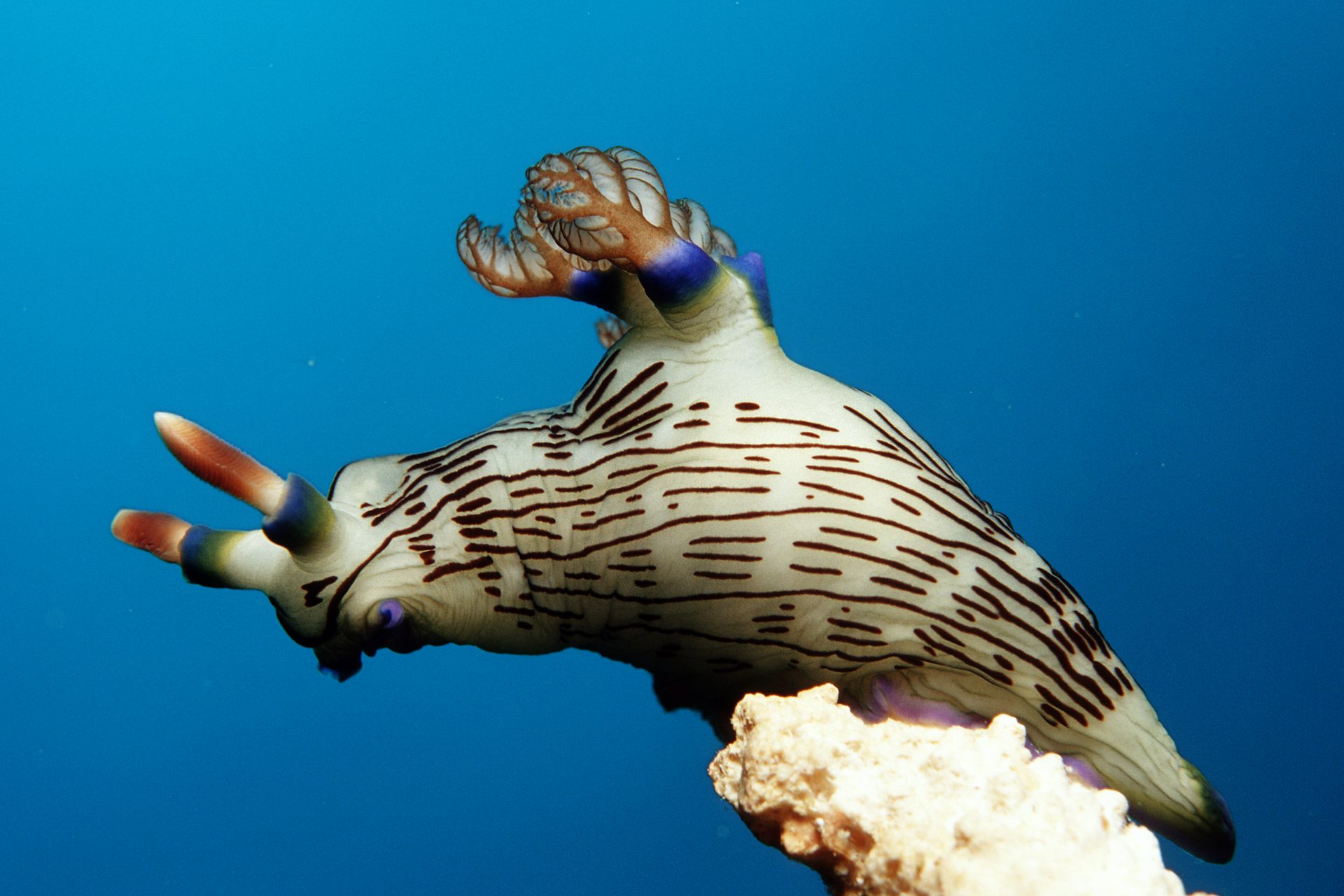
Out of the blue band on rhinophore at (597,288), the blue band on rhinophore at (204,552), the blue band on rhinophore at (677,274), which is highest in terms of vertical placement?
the blue band on rhinophore at (597,288)

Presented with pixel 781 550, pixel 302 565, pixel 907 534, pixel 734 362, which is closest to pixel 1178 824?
pixel 907 534

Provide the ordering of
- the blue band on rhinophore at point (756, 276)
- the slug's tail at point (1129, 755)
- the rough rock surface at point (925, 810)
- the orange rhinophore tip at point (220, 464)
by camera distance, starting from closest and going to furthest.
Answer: the rough rock surface at point (925, 810) < the orange rhinophore tip at point (220, 464) < the slug's tail at point (1129, 755) < the blue band on rhinophore at point (756, 276)

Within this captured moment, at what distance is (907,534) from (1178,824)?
41.2 inches

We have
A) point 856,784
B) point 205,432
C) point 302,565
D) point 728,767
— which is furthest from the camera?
point 302,565

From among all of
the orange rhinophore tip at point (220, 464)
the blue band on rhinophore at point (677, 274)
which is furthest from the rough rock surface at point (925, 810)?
the orange rhinophore tip at point (220, 464)

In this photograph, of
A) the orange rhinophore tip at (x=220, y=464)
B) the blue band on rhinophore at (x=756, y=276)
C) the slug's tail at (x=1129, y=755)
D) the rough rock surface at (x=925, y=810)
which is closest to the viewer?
the rough rock surface at (x=925, y=810)

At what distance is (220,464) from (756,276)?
4.91 feet

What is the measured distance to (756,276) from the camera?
2.80m

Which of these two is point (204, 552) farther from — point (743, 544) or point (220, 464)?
point (743, 544)

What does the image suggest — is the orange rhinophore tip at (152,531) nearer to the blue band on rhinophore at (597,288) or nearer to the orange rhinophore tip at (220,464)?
the orange rhinophore tip at (220,464)

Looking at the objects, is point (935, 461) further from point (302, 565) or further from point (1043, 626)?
point (302, 565)

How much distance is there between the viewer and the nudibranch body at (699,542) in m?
2.45

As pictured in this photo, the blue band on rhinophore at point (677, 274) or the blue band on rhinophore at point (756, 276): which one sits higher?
the blue band on rhinophore at point (756, 276)

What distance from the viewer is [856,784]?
1577mm
